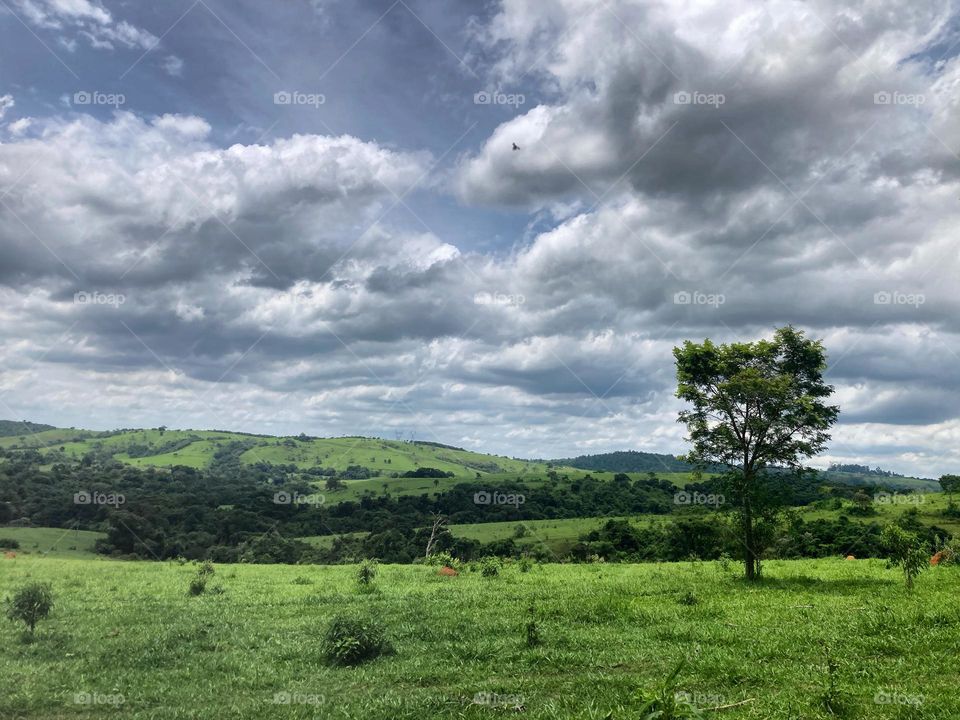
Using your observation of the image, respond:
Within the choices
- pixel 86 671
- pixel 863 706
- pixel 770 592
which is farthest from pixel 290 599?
pixel 863 706

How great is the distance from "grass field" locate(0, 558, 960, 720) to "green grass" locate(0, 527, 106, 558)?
59020 mm

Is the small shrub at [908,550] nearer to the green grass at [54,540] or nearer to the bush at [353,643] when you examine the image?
A: the bush at [353,643]

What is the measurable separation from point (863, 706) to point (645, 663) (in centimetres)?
589

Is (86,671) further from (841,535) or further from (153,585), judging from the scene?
(841,535)

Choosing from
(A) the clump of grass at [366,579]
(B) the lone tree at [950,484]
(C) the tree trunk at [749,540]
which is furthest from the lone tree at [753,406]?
(B) the lone tree at [950,484]

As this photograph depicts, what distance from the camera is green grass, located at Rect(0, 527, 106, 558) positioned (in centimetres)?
8018

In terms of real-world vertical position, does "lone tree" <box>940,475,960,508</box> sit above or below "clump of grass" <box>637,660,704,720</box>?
above

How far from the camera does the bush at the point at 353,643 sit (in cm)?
1955

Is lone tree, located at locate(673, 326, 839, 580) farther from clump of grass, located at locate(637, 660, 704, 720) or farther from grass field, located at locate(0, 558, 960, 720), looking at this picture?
clump of grass, located at locate(637, 660, 704, 720)

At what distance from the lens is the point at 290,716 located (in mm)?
14492

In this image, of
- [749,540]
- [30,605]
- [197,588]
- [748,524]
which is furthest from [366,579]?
[748,524]

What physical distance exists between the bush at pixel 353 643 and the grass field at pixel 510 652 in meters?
0.58

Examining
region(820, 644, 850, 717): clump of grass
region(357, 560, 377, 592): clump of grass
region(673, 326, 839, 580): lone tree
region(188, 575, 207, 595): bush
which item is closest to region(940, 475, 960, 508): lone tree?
region(673, 326, 839, 580): lone tree

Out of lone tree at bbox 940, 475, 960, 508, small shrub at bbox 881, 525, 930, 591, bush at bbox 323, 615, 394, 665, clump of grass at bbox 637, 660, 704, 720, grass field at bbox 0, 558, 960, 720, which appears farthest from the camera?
lone tree at bbox 940, 475, 960, 508
